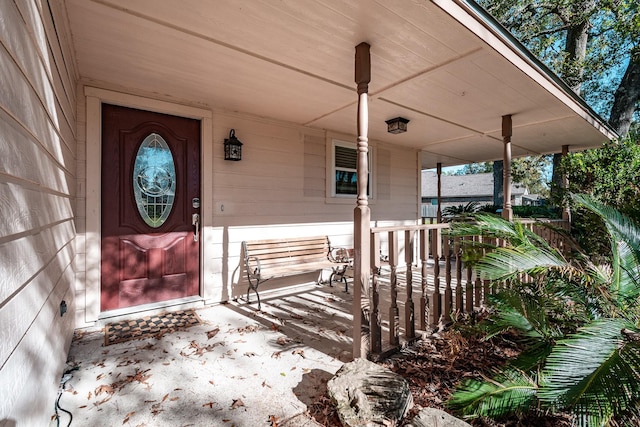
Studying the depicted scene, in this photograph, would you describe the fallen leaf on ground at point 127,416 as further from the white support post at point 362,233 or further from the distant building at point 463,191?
the distant building at point 463,191

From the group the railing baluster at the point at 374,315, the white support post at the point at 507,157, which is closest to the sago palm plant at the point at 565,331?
the railing baluster at the point at 374,315

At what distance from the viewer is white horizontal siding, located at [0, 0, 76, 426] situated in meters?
0.99

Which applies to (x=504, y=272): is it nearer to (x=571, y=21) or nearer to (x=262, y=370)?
(x=262, y=370)

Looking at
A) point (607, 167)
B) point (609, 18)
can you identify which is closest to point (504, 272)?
point (607, 167)

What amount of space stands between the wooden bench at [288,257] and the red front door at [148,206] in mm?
692

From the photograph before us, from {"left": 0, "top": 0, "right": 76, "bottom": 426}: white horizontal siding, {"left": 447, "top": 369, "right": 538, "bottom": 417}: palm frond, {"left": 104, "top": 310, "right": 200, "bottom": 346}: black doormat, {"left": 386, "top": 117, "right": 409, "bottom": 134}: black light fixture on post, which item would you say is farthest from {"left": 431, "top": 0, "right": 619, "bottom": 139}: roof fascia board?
{"left": 104, "top": 310, "right": 200, "bottom": 346}: black doormat

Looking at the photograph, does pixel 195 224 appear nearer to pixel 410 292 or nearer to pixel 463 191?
pixel 410 292

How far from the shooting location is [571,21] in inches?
303

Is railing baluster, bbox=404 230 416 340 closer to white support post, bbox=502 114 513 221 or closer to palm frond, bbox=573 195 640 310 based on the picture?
palm frond, bbox=573 195 640 310

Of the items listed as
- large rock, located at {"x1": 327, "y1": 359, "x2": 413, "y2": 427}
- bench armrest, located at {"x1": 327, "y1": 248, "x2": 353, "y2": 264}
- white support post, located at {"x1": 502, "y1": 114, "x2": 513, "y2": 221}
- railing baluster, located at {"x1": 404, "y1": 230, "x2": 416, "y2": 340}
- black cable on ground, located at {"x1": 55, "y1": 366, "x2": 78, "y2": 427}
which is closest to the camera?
large rock, located at {"x1": 327, "y1": 359, "x2": 413, "y2": 427}

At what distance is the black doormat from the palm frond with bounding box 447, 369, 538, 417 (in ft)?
8.40

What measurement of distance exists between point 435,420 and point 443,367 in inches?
33.5

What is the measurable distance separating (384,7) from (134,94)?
2.71m

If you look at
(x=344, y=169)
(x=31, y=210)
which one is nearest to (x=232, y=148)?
(x=344, y=169)
